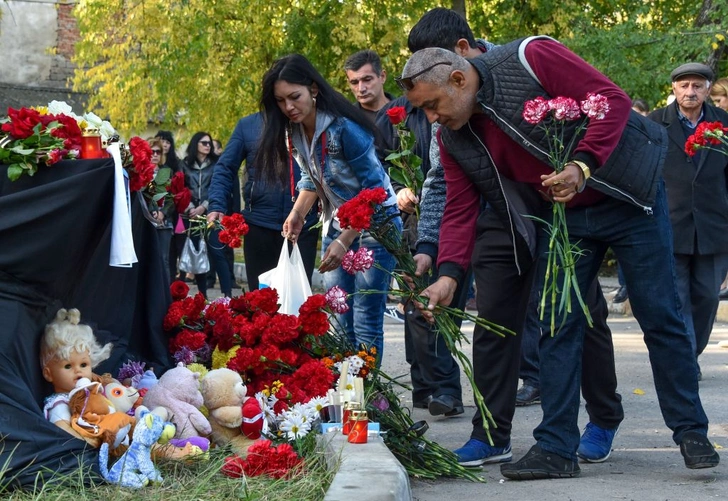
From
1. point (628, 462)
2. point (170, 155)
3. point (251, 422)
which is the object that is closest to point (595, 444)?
point (628, 462)

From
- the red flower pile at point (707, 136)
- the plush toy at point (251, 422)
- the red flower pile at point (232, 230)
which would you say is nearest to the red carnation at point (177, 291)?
the red flower pile at point (232, 230)

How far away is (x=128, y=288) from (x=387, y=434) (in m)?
1.47

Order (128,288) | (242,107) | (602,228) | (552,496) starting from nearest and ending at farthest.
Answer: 1. (552,496)
2. (602,228)
3. (128,288)
4. (242,107)

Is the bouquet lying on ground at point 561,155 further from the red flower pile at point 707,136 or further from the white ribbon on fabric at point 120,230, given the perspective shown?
the red flower pile at point 707,136

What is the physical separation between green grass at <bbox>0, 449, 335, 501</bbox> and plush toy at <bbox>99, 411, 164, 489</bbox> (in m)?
0.04

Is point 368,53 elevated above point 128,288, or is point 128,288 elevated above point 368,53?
point 368,53

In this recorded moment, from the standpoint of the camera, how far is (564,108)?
4551 mm

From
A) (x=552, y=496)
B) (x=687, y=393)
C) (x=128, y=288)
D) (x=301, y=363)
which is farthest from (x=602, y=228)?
(x=128, y=288)

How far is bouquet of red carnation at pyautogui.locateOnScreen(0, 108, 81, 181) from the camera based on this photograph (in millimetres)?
4535

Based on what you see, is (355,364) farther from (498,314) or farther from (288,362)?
(498,314)

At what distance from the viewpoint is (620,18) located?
20.1m

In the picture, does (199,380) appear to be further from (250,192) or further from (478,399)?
(250,192)

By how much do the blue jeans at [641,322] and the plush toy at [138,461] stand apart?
5.53 ft

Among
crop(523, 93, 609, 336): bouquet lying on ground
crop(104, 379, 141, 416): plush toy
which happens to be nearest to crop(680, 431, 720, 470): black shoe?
crop(523, 93, 609, 336): bouquet lying on ground
